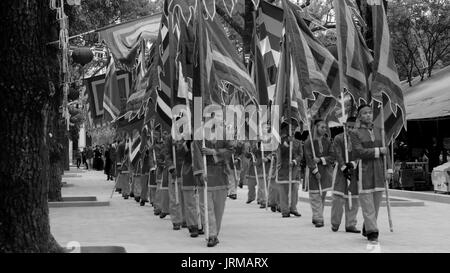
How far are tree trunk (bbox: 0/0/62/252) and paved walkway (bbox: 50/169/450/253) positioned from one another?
1.62 metres

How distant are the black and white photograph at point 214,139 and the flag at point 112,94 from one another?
1.6 inches

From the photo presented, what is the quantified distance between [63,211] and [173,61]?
218 inches

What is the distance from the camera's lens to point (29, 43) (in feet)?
24.3

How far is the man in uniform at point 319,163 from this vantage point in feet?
41.0

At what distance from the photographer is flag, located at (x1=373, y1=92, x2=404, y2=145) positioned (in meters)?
11.1

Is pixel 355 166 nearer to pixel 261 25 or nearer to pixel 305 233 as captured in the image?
pixel 305 233

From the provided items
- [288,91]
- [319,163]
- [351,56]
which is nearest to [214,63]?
[351,56]

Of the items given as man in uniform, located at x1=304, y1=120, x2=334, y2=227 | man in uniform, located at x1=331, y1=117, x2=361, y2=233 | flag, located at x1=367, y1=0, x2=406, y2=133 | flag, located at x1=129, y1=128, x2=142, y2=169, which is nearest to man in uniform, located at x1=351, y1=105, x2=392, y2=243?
man in uniform, located at x1=331, y1=117, x2=361, y2=233

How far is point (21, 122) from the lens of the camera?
7324mm

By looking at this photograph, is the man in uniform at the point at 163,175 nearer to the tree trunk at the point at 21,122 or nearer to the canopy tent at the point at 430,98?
the tree trunk at the point at 21,122

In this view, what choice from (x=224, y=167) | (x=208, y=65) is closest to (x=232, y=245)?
(x=224, y=167)

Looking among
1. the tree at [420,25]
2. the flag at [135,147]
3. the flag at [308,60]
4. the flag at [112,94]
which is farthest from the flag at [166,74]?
the tree at [420,25]

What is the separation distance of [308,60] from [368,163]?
4018 mm

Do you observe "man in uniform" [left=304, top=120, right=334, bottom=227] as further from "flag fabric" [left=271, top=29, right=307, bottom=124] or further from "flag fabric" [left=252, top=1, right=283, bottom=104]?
"flag fabric" [left=252, top=1, right=283, bottom=104]
